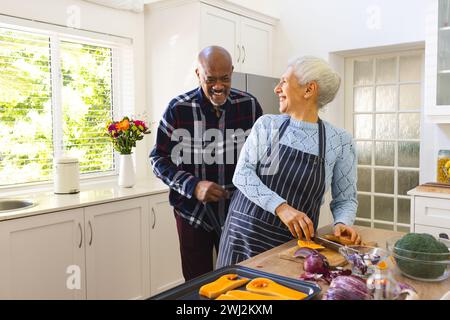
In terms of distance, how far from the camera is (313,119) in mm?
1483

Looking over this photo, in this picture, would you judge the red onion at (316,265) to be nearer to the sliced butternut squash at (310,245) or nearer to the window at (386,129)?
the sliced butternut squash at (310,245)

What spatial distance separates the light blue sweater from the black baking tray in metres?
0.32

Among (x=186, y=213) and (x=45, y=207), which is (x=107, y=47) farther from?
(x=186, y=213)

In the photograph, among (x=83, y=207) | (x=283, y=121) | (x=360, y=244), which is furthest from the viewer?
(x=83, y=207)

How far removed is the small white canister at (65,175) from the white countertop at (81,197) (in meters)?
0.04

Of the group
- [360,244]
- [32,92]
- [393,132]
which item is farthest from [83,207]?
[393,132]

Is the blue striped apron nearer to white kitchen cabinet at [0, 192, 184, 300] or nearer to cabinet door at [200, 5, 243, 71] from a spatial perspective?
white kitchen cabinet at [0, 192, 184, 300]

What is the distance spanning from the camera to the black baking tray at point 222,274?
0.96 meters

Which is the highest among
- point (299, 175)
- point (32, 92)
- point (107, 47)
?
point (107, 47)

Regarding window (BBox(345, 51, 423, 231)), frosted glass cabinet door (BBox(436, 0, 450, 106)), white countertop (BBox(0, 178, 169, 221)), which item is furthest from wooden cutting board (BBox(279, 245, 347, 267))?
window (BBox(345, 51, 423, 231))

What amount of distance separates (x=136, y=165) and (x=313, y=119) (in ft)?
7.31

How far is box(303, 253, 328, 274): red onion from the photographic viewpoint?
111cm

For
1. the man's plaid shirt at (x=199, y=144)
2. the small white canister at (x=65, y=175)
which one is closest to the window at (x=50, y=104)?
the small white canister at (x=65, y=175)

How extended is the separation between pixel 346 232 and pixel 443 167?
6.72 feet
